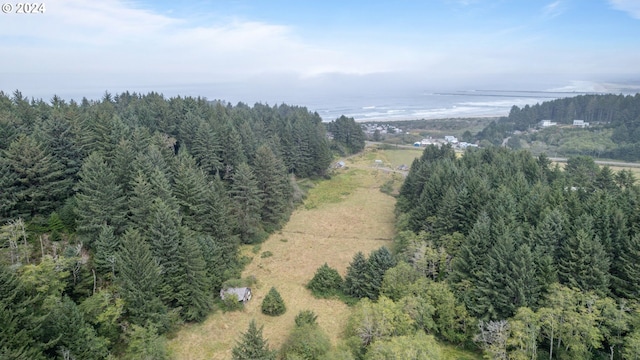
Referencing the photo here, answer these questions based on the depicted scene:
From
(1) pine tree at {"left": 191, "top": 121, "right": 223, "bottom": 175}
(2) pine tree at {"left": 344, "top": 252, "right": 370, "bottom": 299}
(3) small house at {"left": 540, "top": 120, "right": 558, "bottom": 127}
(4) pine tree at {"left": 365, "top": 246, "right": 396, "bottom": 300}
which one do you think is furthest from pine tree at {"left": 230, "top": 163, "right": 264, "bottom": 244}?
(3) small house at {"left": 540, "top": 120, "right": 558, "bottom": 127}

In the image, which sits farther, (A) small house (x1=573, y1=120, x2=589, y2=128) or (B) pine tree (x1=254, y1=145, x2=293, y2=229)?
(A) small house (x1=573, y1=120, x2=589, y2=128)

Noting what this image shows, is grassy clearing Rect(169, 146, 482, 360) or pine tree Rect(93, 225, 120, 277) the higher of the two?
pine tree Rect(93, 225, 120, 277)

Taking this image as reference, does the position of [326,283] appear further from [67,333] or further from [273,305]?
[67,333]

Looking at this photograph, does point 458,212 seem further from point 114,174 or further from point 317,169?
point 317,169

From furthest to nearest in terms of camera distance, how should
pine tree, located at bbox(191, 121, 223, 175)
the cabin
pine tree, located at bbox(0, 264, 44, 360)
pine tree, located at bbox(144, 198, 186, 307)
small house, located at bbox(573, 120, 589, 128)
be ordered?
small house, located at bbox(573, 120, 589, 128)
pine tree, located at bbox(191, 121, 223, 175)
the cabin
pine tree, located at bbox(144, 198, 186, 307)
pine tree, located at bbox(0, 264, 44, 360)

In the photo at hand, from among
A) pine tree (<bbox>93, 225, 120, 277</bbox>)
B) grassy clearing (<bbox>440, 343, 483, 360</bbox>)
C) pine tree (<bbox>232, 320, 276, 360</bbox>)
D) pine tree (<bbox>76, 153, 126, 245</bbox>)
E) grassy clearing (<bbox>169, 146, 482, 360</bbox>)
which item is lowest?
grassy clearing (<bbox>440, 343, 483, 360</bbox>)

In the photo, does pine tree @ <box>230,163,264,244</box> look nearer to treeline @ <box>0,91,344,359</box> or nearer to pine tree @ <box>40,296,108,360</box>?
treeline @ <box>0,91,344,359</box>
